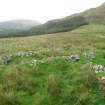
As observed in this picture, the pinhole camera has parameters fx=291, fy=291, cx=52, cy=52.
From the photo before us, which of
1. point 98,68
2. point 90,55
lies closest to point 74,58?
point 90,55

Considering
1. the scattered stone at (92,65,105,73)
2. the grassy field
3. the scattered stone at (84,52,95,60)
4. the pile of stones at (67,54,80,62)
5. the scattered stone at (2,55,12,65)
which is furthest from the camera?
the scattered stone at (2,55,12,65)

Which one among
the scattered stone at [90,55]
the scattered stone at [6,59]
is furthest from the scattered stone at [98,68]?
the scattered stone at [6,59]

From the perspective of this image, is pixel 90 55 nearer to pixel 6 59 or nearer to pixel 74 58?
pixel 74 58

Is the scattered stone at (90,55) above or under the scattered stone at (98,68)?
above

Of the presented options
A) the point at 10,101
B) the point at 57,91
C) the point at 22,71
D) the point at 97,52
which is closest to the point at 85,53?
the point at 97,52

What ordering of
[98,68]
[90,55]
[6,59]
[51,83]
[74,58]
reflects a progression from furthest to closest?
1. [6,59]
2. [90,55]
3. [74,58]
4. [98,68]
5. [51,83]

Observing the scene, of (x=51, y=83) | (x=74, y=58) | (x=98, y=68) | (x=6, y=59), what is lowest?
(x=51, y=83)

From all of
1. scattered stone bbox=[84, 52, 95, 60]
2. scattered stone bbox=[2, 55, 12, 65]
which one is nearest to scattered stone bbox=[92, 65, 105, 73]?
scattered stone bbox=[84, 52, 95, 60]

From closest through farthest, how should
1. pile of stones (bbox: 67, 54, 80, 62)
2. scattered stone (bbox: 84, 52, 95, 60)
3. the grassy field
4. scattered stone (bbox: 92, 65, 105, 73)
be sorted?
the grassy field
scattered stone (bbox: 92, 65, 105, 73)
pile of stones (bbox: 67, 54, 80, 62)
scattered stone (bbox: 84, 52, 95, 60)

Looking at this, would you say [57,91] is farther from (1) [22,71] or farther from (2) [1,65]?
(2) [1,65]

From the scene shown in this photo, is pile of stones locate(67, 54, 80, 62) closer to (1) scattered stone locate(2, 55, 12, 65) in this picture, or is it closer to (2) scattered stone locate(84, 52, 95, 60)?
(2) scattered stone locate(84, 52, 95, 60)

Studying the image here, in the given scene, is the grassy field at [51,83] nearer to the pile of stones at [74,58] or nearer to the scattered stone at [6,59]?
the pile of stones at [74,58]

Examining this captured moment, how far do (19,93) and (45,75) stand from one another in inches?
103

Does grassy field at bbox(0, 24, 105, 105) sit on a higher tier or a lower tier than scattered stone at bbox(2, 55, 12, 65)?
lower
